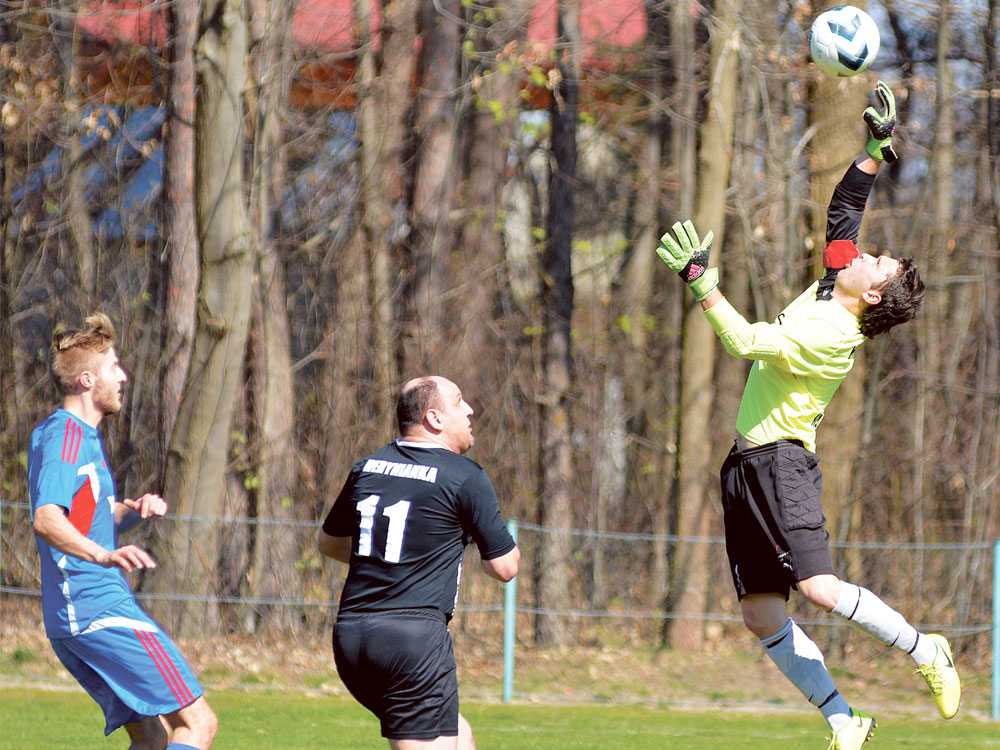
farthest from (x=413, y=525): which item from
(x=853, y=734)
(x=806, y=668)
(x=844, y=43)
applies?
(x=844, y=43)

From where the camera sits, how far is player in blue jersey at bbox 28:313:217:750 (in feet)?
14.9

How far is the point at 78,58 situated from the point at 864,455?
9599mm

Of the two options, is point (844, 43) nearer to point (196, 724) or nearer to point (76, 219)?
point (196, 724)

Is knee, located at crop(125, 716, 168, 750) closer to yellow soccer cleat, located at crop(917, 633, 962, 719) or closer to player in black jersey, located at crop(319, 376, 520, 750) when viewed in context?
player in black jersey, located at crop(319, 376, 520, 750)

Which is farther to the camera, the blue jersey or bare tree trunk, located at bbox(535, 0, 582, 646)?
bare tree trunk, located at bbox(535, 0, 582, 646)

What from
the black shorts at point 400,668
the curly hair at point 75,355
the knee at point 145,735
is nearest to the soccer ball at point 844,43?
the black shorts at point 400,668

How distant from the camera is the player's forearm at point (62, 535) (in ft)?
Result: 14.1

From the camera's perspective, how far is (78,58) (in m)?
14.0

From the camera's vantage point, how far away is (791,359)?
515 cm

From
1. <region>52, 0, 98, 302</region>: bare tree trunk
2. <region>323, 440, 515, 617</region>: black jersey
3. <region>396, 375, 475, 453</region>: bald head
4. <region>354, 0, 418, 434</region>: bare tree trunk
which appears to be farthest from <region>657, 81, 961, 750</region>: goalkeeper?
<region>52, 0, 98, 302</region>: bare tree trunk

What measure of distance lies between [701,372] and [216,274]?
4878mm

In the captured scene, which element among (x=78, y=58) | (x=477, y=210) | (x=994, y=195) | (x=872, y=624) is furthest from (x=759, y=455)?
(x=78, y=58)

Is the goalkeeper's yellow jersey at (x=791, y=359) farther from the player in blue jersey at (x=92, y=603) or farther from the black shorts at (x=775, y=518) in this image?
→ the player in blue jersey at (x=92, y=603)

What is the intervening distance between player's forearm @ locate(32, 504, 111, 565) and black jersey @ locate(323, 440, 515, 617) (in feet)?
2.90
